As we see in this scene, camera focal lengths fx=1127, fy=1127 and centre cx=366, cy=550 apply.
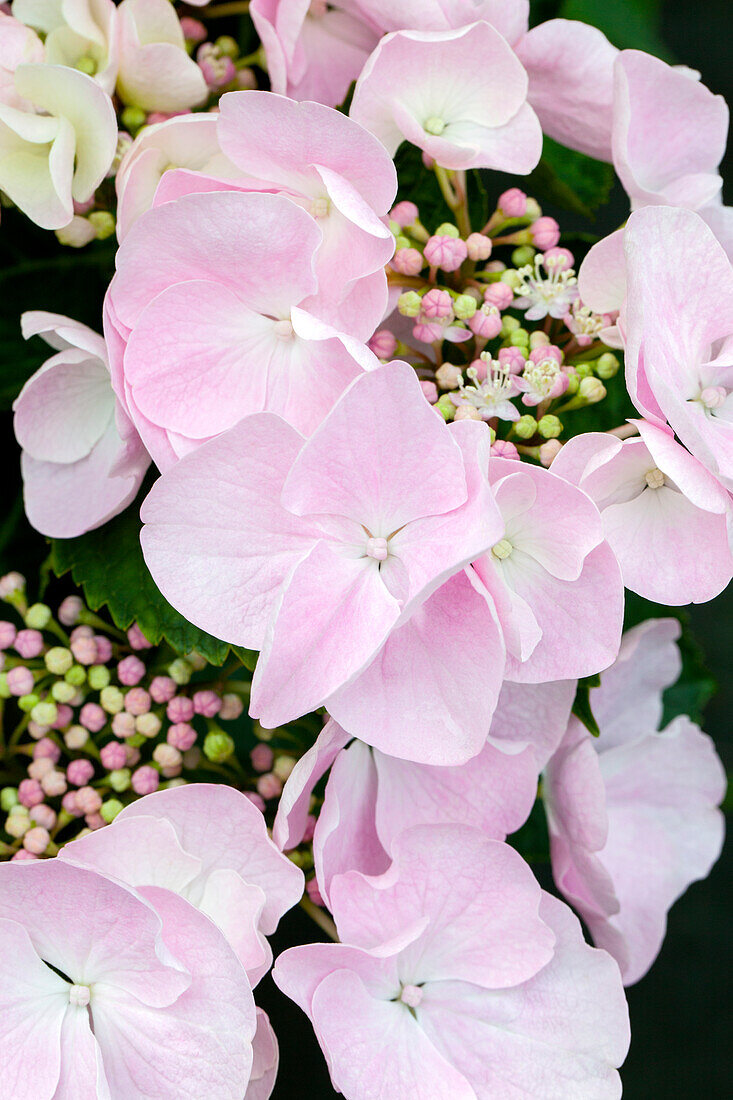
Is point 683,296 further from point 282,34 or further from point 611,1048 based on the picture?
point 611,1048

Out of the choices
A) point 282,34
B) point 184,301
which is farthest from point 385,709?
point 282,34

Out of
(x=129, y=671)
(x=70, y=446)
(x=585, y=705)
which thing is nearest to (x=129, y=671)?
(x=129, y=671)

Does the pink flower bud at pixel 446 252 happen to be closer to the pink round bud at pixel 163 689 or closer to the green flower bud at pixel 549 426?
the green flower bud at pixel 549 426

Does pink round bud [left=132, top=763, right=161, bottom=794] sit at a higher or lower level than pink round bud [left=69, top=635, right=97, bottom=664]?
lower

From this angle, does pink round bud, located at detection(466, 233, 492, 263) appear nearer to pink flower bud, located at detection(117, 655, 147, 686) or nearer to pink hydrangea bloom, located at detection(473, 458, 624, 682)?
pink hydrangea bloom, located at detection(473, 458, 624, 682)

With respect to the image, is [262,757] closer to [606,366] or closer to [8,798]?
[8,798]

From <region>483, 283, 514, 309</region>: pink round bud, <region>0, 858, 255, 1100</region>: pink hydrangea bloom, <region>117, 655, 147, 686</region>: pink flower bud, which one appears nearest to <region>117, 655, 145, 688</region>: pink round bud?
<region>117, 655, 147, 686</region>: pink flower bud
